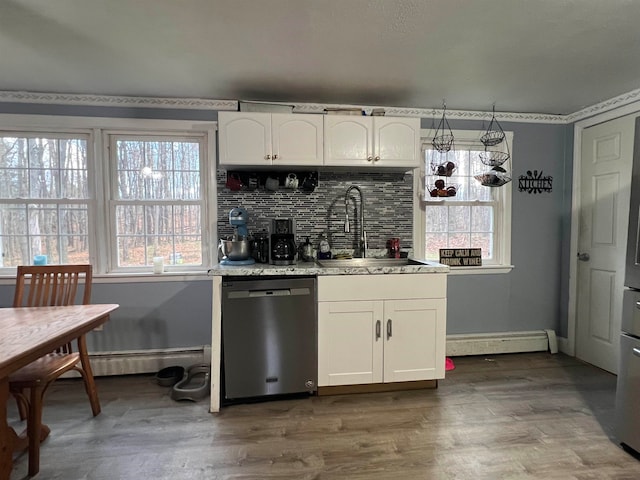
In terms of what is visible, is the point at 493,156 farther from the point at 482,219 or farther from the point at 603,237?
the point at 603,237

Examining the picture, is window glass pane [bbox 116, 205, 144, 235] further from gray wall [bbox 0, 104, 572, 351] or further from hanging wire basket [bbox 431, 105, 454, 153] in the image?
hanging wire basket [bbox 431, 105, 454, 153]

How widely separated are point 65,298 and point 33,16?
5.18 feet

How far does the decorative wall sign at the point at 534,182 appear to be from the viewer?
3.12 meters

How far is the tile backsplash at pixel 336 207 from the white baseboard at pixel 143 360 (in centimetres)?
101

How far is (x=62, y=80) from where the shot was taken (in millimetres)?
2381

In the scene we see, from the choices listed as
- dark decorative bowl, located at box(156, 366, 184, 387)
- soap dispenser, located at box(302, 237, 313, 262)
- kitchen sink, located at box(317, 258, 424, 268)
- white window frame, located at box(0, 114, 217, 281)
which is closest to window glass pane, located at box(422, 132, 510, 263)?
kitchen sink, located at box(317, 258, 424, 268)

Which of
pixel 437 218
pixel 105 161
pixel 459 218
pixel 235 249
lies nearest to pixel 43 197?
pixel 105 161

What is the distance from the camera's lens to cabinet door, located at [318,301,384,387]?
2.29 meters

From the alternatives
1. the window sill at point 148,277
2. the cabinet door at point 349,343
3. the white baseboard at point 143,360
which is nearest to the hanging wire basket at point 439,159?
the cabinet door at point 349,343

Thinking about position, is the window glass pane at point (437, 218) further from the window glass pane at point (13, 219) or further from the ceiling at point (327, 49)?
the window glass pane at point (13, 219)

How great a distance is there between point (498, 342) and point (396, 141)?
2.07m

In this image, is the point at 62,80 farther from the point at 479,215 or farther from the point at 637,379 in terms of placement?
the point at 637,379

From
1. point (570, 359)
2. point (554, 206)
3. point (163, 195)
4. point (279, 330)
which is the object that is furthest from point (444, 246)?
point (163, 195)

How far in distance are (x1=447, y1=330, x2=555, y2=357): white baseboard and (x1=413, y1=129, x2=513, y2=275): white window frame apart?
595 millimetres
